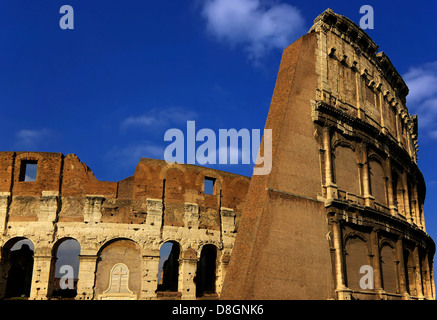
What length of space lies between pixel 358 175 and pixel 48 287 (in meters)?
13.1

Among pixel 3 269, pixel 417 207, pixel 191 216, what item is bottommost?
pixel 3 269

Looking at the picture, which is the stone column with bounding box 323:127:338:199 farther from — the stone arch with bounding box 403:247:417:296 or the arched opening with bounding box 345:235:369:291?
the stone arch with bounding box 403:247:417:296

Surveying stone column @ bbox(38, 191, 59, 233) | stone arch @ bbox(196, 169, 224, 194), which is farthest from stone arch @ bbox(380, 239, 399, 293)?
stone column @ bbox(38, 191, 59, 233)

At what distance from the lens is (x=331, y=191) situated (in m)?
16.4

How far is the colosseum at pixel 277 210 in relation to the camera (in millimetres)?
14812

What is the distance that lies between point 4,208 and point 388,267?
1569 centimetres

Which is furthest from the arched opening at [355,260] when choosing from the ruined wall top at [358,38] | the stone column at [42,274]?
the stone column at [42,274]

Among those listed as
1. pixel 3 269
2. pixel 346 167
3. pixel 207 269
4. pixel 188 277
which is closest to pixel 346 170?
pixel 346 167

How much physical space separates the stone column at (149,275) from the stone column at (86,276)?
1.89m

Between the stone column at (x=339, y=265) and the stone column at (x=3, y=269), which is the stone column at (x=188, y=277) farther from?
the stone column at (x=3, y=269)

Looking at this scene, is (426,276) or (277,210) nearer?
(277,210)

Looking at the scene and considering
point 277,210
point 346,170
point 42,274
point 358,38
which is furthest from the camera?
point 358,38

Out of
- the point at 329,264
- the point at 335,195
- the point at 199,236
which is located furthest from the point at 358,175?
the point at 199,236

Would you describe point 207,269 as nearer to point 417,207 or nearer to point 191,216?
point 191,216
